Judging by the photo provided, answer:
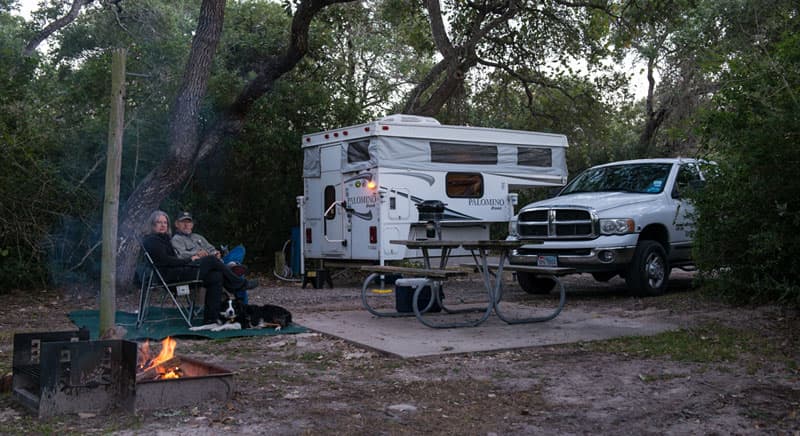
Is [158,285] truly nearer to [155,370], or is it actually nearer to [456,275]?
[456,275]

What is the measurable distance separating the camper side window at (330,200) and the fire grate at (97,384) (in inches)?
322

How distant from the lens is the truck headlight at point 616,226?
33.4 ft

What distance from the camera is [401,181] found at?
1235 cm

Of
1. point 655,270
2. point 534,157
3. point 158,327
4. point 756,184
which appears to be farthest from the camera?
point 534,157

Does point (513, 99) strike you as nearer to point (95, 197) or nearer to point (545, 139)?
point (545, 139)

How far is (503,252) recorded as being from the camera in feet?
27.0

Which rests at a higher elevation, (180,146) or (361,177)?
(180,146)

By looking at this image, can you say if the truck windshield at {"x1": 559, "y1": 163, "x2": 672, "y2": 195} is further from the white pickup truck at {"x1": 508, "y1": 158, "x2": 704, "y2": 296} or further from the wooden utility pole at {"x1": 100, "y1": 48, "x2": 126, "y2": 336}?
the wooden utility pole at {"x1": 100, "y1": 48, "x2": 126, "y2": 336}

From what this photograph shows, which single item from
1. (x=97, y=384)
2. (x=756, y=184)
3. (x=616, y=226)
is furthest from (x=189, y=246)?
(x=756, y=184)

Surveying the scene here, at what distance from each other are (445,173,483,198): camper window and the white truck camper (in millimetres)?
16

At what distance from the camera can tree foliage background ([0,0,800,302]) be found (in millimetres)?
8125

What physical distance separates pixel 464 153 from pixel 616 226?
357 cm

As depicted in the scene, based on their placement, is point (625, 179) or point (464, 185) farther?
point (464, 185)

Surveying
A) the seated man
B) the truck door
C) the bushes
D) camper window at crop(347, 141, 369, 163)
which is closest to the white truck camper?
camper window at crop(347, 141, 369, 163)
